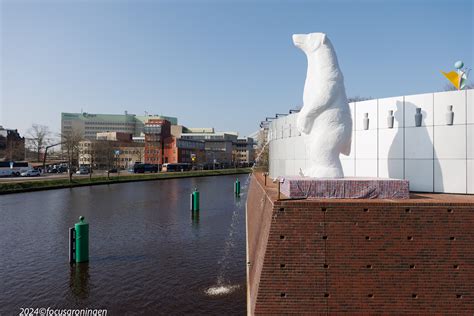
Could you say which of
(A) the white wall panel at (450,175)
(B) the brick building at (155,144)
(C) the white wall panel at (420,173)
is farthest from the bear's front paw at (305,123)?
(B) the brick building at (155,144)

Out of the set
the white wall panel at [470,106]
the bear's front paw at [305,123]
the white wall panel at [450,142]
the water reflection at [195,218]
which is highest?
the white wall panel at [470,106]

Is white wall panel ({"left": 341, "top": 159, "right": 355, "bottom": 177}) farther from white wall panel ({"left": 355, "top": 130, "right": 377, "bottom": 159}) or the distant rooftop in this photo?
the distant rooftop

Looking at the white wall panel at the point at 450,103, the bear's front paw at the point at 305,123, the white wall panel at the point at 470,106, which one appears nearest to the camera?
the bear's front paw at the point at 305,123

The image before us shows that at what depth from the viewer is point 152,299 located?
10.3m

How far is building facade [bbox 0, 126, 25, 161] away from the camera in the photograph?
7021 centimetres

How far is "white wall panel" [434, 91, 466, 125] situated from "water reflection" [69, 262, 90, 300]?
15.2 meters

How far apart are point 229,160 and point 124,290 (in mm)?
106808

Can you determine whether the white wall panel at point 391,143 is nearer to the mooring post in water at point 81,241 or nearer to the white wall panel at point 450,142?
the white wall panel at point 450,142

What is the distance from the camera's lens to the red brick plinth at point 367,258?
8094 millimetres

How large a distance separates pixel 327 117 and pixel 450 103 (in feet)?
20.4

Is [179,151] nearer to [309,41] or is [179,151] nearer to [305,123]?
[309,41]

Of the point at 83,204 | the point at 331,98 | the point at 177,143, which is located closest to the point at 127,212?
the point at 83,204

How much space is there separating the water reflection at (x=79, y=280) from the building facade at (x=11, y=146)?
68112 millimetres

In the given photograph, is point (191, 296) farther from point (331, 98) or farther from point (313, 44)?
point (313, 44)
